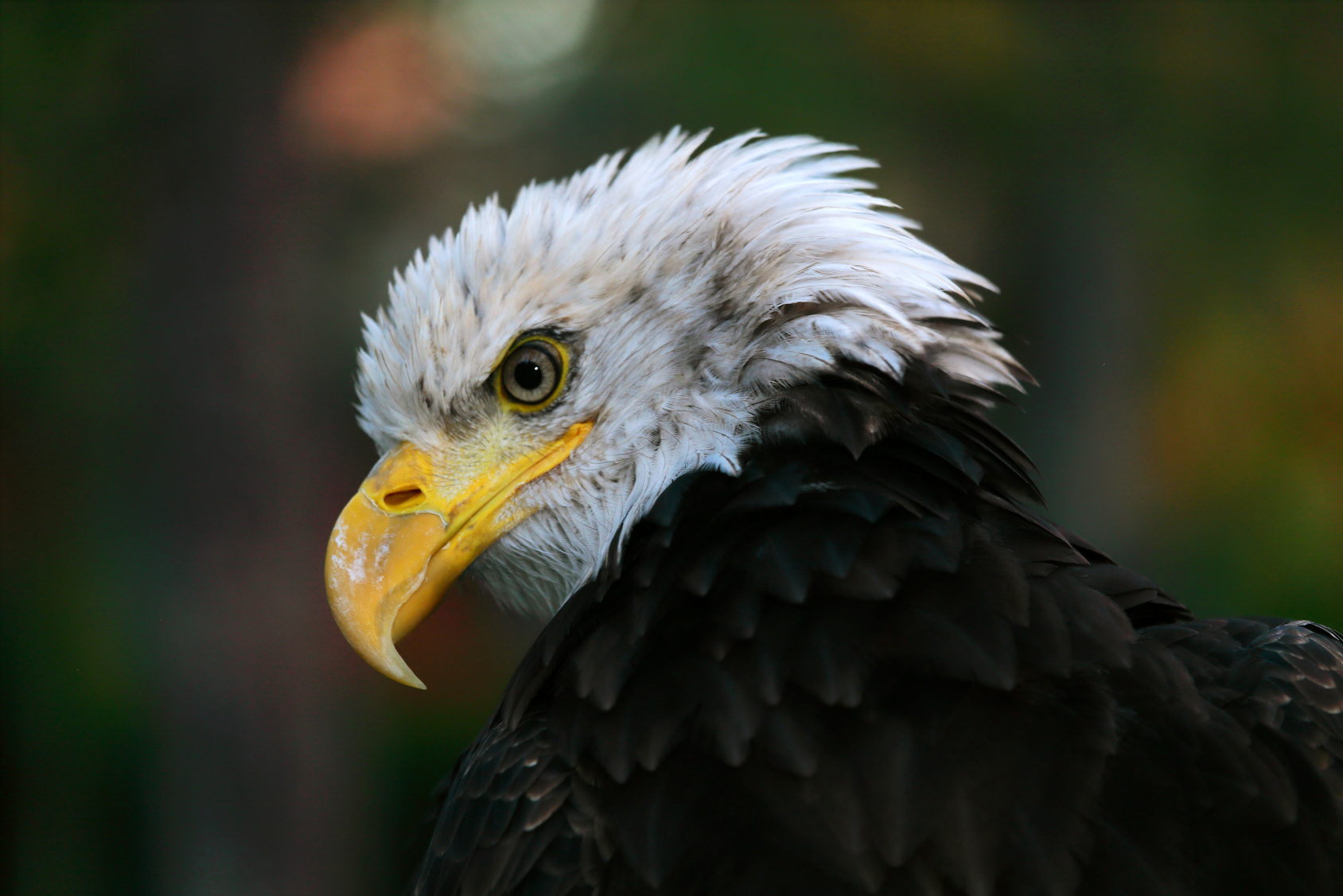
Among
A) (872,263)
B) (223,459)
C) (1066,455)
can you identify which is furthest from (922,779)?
(1066,455)

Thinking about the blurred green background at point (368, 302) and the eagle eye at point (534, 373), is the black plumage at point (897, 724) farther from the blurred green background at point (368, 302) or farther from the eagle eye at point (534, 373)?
the blurred green background at point (368, 302)

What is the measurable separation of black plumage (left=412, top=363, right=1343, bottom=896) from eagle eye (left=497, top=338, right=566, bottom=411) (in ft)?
1.72

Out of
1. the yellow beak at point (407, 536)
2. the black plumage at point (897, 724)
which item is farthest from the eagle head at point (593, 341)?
the black plumage at point (897, 724)

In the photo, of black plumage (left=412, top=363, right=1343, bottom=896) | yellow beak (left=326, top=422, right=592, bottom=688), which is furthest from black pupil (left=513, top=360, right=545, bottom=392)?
black plumage (left=412, top=363, right=1343, bottom=896)

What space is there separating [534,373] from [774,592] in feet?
2.68

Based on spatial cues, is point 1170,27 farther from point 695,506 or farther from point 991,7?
point 695,506

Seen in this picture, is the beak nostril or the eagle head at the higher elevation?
the eagle head

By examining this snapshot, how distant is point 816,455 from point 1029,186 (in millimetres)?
7205

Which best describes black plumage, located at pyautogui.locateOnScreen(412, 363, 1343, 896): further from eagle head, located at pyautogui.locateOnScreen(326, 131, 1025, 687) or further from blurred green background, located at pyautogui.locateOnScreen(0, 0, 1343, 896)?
blurred green background, located at pyautogui.locateOnScreen(0, 0, 1343, 896)

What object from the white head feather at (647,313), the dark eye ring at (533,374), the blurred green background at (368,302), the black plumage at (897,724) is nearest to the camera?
the black plumage at (897,724)

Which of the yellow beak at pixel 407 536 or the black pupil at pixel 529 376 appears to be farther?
the black pupil at pixel 529 376

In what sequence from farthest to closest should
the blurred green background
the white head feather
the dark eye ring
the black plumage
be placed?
the blurred green background → the dark eye ring → the white head feather → the black plumage

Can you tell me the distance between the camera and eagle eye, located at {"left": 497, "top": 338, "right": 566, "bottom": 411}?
2.15 meters

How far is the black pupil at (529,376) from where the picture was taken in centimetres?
215
